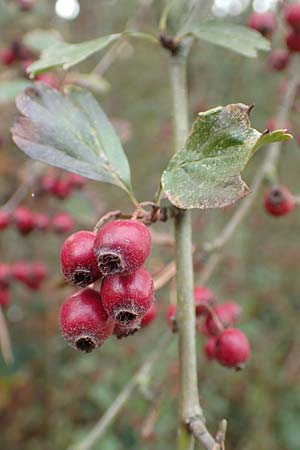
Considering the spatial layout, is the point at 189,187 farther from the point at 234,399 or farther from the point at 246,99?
the point at 234,399

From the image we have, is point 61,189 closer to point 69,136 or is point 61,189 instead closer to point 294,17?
point 294,17

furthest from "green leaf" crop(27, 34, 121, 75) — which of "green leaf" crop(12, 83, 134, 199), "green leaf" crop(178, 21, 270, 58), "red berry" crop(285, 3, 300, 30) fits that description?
"red berry" crop(285, 3, 300, 30)

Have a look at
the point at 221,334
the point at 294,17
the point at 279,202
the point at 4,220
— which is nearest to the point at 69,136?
the point at 221,334

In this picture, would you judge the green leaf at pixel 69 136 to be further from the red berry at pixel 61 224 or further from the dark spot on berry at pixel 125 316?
the red berry at pixel 61 224

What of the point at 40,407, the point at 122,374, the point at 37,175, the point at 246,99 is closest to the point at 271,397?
the point at 122,374

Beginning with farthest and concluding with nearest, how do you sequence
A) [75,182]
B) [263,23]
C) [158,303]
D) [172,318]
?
[158,303]
[75,182]
[263,23]
[172,318]

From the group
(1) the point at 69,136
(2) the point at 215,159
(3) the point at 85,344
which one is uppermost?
(1) the point at 69,136
